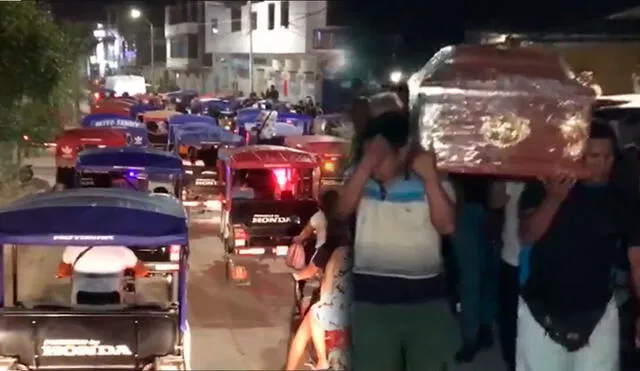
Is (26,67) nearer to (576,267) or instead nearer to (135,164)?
(135,164)

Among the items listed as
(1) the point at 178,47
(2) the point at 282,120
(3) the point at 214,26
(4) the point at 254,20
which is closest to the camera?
(2) the point at 282,120

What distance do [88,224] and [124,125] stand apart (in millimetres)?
12700

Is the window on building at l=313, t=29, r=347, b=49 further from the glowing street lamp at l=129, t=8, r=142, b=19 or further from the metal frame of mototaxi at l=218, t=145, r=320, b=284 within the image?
the glowing street lamp at l=129, t=8, r=142, b=19

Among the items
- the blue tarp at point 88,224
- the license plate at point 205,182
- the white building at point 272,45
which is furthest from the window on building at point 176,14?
the blue tarp at point 88,224

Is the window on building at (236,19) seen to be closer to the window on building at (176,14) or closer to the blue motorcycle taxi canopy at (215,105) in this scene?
the window on building at (176,14)

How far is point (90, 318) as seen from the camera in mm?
5789

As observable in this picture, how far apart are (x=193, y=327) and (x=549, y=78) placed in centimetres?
422

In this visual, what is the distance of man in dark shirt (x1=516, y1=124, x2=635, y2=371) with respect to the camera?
459 centimetres

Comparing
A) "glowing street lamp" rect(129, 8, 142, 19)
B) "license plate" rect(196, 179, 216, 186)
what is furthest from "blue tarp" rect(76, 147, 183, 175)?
"glowing street lamp" rect(129, 8, 142, 19)

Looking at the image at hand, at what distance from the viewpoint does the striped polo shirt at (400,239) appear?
14.3ft

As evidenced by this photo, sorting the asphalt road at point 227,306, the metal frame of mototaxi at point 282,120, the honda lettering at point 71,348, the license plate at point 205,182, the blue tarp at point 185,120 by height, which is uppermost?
the blue tarp at point 185,120

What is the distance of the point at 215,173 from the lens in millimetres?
14352

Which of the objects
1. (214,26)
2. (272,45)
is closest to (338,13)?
(272,45)

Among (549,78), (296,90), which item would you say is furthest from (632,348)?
(296,90)
